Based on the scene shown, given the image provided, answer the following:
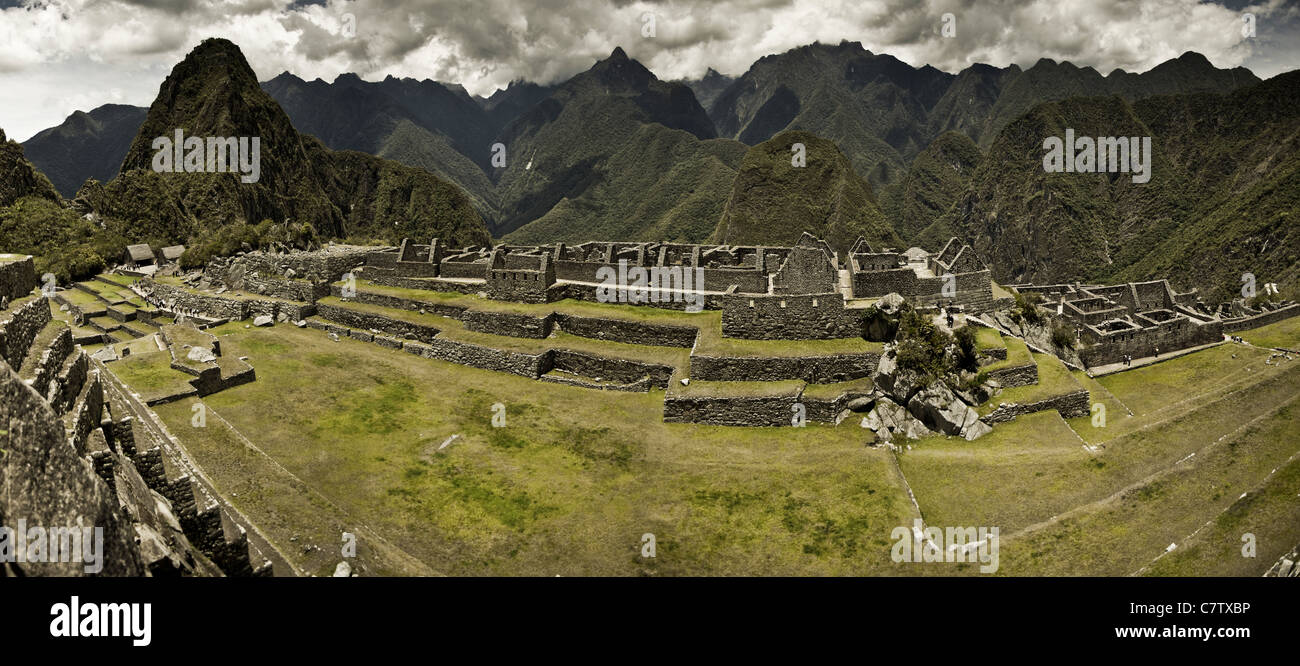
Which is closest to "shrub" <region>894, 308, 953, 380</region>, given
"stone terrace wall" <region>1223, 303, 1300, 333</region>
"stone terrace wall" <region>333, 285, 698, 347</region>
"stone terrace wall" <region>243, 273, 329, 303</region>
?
"stone terrace wall" <region>333, 285, 698, 347</region>

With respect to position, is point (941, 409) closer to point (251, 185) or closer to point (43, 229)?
point (43, 229)

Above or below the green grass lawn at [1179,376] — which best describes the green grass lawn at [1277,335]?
above

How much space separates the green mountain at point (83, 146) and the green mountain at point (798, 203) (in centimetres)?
15429

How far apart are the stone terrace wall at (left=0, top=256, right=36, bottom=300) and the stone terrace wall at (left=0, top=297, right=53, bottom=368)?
4.43 feet

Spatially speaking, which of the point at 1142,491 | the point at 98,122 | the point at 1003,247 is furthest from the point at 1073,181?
the point at 98,122

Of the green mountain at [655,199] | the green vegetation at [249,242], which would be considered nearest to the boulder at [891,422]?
the green vegetation at [249,242]

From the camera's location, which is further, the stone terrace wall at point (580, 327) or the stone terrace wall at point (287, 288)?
the stone terrace wall at point (287, 288)

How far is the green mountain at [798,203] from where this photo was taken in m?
121

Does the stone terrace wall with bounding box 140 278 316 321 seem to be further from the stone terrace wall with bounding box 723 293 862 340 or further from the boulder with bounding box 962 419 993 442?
the boulder with bounding box 962 419 993 442

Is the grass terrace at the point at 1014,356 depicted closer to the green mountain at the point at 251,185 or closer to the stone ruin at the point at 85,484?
the stone ruin at the point at 85,484

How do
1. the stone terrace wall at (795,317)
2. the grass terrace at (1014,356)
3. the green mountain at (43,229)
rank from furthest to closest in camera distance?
the green mountain at (43,229) < the stone terrace wall at (795,317) < the grass terrace at (1014,356)

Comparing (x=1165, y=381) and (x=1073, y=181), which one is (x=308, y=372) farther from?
(x=1073, y=181)

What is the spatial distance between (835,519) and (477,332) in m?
16.9

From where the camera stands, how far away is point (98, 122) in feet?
588
